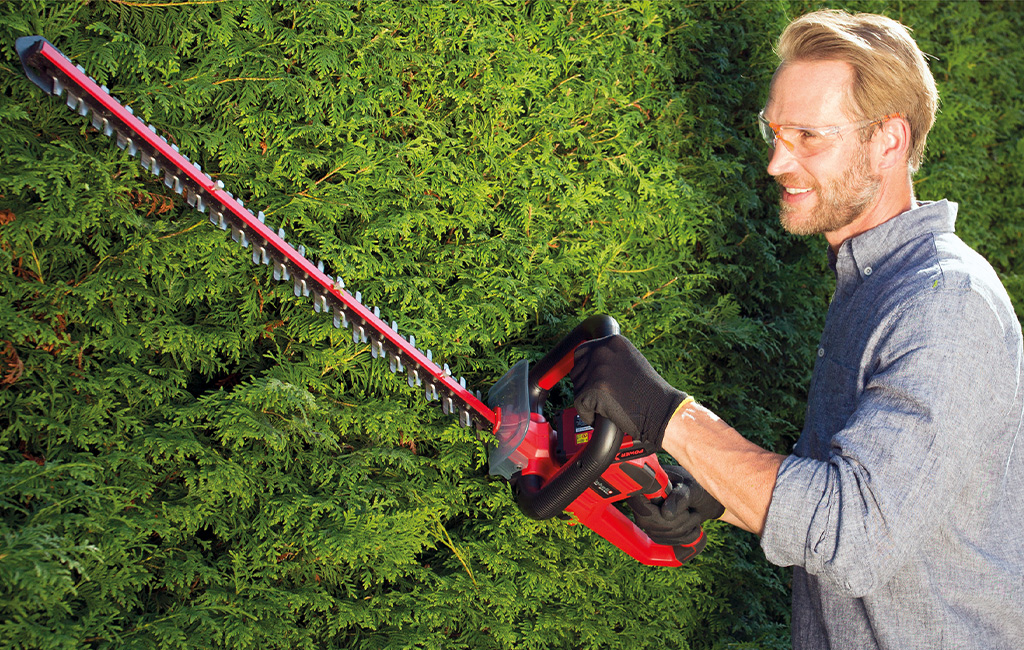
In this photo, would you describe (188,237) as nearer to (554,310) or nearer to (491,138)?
(491,138)

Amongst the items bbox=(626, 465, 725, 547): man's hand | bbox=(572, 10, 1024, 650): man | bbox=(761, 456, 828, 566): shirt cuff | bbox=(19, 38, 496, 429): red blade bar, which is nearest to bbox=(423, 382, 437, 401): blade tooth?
bbox=(19, 38, 496, 429): red blade bar

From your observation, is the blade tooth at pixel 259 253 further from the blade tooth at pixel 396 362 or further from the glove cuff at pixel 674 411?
the glove cuff at pixel 674 411

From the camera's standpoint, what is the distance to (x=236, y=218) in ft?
7.03

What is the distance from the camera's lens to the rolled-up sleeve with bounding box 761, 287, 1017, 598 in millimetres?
1618

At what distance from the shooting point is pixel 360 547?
2.57 metres

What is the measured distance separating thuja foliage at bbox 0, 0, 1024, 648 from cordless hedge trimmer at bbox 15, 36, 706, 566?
216mm

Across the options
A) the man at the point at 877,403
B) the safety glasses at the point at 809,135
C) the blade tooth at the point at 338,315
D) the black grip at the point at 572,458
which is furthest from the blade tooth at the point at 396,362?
the safety glasses at the point at 809,135

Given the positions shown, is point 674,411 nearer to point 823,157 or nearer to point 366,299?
point 823,157

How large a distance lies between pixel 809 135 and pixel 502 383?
3.69 feet

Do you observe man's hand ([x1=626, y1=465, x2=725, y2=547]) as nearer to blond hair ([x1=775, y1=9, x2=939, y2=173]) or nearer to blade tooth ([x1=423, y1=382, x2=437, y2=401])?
blade tooth ([x1=423, y1=382, x2=437, y2=401])

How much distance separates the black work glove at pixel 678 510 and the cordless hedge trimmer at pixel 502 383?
4 centimetres

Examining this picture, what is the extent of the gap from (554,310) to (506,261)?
30cm

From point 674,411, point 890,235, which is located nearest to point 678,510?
point 674,411

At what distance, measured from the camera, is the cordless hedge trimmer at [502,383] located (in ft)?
6.47
